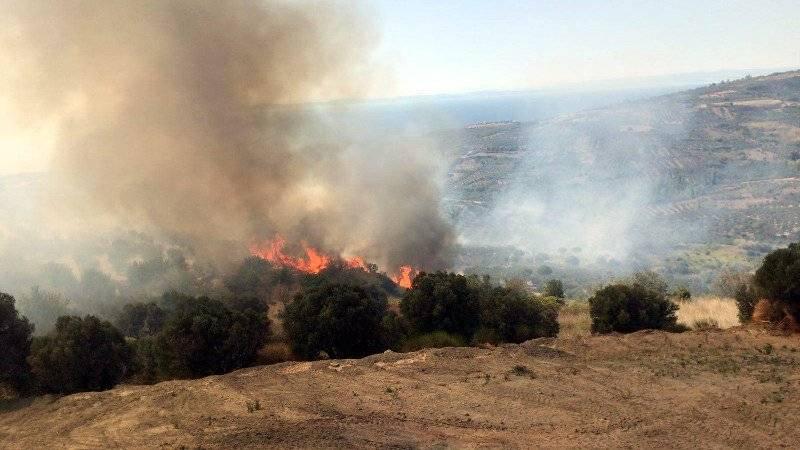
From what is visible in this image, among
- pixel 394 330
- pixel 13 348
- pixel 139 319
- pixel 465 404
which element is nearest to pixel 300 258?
pixel 139 319

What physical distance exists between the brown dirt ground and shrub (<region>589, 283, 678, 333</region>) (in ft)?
10.3

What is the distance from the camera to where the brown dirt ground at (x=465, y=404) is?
1127cm

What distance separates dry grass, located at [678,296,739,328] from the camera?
22.3m

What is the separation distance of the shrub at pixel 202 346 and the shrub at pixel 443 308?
239 inches

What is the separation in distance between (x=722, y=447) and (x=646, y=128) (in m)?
98.4

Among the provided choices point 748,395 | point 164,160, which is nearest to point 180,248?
point 164,160

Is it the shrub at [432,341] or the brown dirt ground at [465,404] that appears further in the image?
the shrub at [432,341]

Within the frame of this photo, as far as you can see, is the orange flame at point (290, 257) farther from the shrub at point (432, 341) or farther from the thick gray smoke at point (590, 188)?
the thick gray smoke at point (590, 188)

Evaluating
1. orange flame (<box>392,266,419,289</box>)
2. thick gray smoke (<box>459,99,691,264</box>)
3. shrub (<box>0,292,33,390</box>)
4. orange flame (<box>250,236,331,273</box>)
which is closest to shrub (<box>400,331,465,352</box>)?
shrub (<box>0,292,33,390</box>)

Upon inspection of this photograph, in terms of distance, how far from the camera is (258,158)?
3812 centimetres

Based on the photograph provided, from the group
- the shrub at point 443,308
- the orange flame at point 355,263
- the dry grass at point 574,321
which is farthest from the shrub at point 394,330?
the orange flame at point 355,263

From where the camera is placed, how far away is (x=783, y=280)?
1814 centimetres

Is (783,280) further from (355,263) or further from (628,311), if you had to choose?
(355,263)

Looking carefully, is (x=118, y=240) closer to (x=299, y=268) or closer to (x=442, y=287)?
(x=299, y=268)
